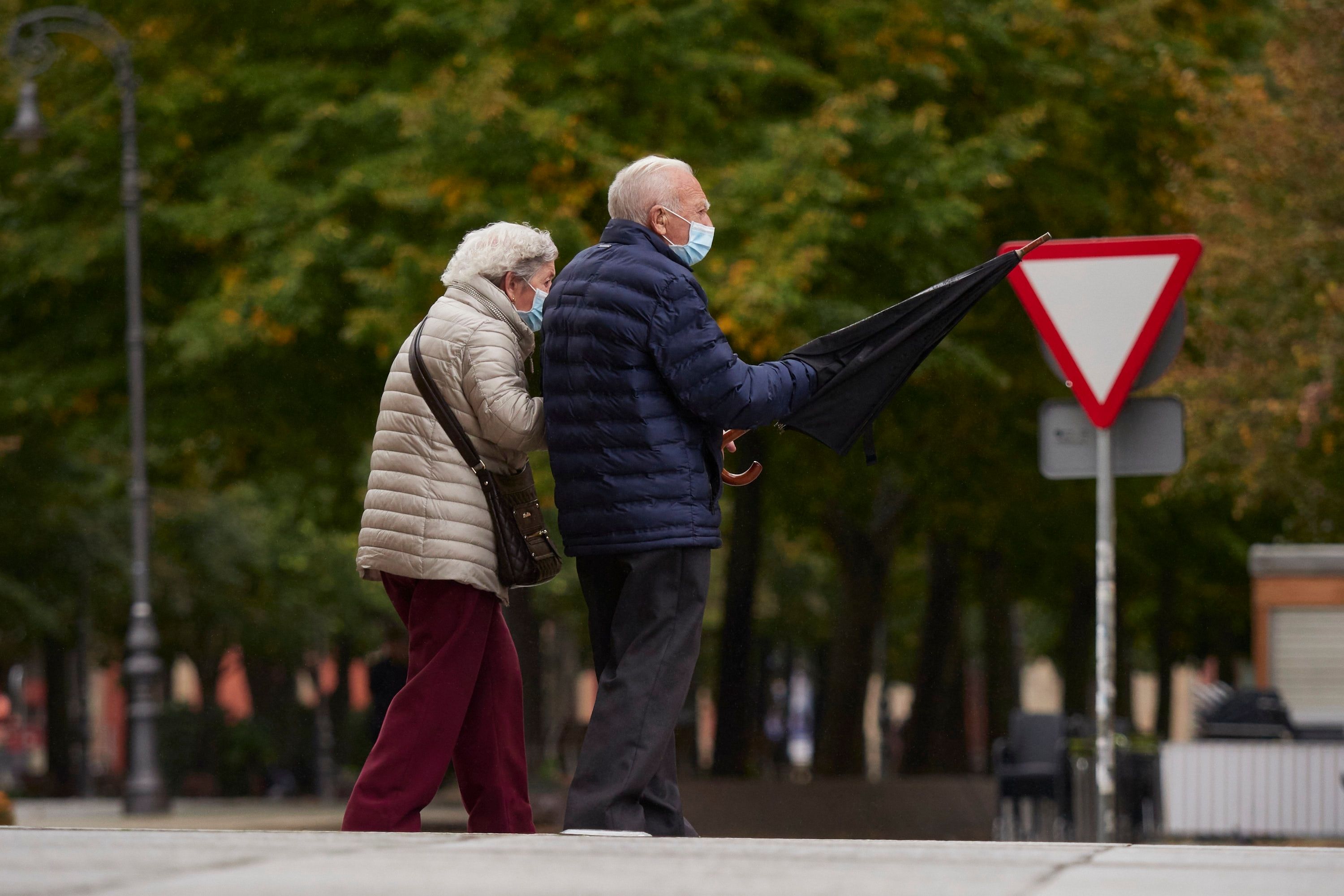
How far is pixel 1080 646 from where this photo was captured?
1204 inches

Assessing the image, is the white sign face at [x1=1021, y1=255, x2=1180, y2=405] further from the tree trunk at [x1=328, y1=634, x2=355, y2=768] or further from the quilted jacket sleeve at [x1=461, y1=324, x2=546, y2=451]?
the tree trunk at [x1=328, y1=634, x2=355, y2=768]

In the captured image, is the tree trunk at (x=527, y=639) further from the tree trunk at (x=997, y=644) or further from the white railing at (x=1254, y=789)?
the tree trunk at (x=997, y=644)

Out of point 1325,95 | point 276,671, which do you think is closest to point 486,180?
point 1325,95

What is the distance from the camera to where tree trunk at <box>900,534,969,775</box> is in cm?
2703

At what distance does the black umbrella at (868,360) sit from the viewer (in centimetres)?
620

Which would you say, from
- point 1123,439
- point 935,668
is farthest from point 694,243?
point 935,668

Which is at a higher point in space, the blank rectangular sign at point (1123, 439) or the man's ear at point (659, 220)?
the man's ear at point (659, 220)

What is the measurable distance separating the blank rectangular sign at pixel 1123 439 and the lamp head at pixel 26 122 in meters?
12.8

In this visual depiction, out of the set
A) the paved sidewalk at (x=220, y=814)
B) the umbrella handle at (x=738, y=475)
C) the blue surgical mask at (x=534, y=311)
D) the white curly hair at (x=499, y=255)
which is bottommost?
the paved sidewalk at (x=220, y=814)

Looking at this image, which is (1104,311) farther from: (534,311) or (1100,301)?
(534,311)

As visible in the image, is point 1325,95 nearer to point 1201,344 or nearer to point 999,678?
point 1201,344

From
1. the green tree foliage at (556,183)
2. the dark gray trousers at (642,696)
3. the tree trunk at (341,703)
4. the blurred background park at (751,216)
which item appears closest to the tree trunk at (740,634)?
the blurred background park at (751,216)

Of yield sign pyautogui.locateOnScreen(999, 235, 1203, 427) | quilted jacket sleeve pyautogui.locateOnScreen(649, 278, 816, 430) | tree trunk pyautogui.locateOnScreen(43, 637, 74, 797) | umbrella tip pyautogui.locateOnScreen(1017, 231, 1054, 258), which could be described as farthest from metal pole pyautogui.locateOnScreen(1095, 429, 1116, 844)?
tree trunk pyautogui.locateOnScreen(43, 637, 74, 797)

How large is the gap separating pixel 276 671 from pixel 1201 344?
31.7 metres
